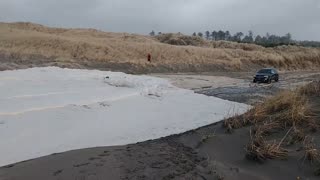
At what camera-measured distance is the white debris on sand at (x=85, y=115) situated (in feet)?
41.7

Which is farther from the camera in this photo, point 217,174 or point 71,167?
point 71,167

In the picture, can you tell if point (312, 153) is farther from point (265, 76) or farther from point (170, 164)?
point (265, 76)

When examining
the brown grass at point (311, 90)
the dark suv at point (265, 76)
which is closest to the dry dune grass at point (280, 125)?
the brown grass at point (311, 90)

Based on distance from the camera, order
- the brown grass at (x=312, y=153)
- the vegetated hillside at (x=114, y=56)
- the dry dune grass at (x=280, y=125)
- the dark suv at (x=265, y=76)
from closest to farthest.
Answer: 1. the brown grass at (x=312, y=153)
2. the dry dune grass at (x=280, y=125)
3. the dark suv at (x=265, y=76)
4. the vegetated hillside at (x=114, y=56)

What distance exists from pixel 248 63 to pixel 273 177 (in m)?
56.6

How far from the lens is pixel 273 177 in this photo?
8.91 m

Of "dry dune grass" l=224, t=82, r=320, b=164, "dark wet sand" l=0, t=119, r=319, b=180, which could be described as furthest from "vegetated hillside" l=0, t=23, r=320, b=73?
"dry dune grass" l=224, t=82, r=320, b=164

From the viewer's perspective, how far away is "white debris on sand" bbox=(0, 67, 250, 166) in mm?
12695

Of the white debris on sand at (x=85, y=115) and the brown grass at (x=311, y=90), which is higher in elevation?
the brown grass at (x=311, y=90)

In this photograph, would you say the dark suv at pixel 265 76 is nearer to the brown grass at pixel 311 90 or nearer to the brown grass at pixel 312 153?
the brown grass at pixel 311 90

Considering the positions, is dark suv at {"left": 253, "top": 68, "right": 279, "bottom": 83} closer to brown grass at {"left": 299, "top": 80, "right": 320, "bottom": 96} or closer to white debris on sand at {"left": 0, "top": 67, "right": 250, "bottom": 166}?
white debris on sand at {"left": 0, "top": 67, "right": 250, "bottom": 166}

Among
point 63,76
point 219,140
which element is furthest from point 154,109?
point 63,76

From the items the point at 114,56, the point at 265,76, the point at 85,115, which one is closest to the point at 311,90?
the point at 85,115

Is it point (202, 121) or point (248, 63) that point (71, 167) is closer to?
point (202, 121)
